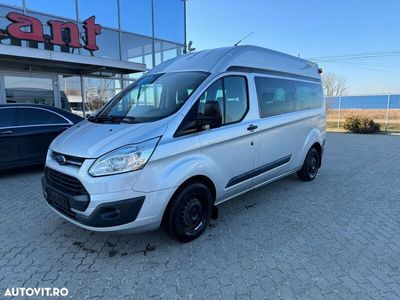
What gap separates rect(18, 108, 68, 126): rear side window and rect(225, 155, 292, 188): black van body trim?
4637 millimetres

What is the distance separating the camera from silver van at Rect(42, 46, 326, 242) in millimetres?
2908

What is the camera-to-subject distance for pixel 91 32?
1015cm

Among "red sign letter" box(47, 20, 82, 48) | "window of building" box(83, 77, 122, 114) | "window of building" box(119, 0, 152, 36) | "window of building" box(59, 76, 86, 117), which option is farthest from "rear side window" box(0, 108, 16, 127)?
"window of building" box(119, 0, 152, 36)

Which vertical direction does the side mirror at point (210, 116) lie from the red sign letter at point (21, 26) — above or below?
below

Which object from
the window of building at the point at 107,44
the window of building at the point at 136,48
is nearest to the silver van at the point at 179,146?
the window of building at the point at 107,44

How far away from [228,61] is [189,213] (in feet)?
6.55

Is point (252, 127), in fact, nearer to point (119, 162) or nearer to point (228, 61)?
point (228, 61)

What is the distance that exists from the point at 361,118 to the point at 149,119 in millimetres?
16388

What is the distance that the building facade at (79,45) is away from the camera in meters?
8.72

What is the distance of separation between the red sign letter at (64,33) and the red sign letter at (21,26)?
40 cm

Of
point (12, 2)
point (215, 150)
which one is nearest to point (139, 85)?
point (215, 150)

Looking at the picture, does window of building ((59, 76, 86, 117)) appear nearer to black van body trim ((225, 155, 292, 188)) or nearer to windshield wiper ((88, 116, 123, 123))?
windshield wiper ((88, 116, 123, 123))

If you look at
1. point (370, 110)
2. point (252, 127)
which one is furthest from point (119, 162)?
point (370, 110)

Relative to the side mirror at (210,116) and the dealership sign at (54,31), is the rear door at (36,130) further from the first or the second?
the side mirror at (210,116)
